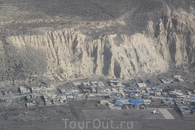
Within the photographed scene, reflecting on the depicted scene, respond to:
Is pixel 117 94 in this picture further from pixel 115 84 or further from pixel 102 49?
pixel 102 49

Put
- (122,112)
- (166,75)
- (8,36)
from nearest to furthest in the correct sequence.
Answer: (122,112), (8,36), (166,75)

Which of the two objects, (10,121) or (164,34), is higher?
(164,34)

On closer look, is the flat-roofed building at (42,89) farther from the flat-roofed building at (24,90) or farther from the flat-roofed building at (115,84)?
the flat-roofed building at (115,84)

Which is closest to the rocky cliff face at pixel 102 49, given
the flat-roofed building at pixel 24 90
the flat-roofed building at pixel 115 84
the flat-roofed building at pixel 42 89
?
the flat-roofed building at pixel 115 84

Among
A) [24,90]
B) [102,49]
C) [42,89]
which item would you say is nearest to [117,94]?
[102,49]

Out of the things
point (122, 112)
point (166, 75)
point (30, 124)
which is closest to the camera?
point (30, 124)

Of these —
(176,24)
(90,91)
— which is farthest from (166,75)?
(90,91)

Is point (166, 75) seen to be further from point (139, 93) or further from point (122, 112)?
point (122, 112)
